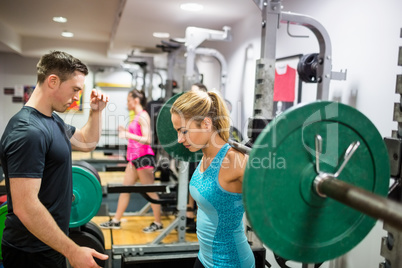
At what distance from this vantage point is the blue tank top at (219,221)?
127 centimetres

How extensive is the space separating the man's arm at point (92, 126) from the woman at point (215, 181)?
0.58 metres

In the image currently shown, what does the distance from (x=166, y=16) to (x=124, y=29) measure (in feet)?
3.60

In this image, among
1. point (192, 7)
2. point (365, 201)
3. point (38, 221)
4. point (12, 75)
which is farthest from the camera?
point (12, 75)

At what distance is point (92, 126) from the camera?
1850 millimetres

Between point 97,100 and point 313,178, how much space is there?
51.1 inches

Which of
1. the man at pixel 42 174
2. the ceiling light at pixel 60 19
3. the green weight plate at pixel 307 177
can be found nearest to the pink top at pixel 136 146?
the man at pixel 42 174

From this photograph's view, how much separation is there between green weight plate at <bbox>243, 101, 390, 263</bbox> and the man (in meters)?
0.75

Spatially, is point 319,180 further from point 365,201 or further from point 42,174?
point 42,174

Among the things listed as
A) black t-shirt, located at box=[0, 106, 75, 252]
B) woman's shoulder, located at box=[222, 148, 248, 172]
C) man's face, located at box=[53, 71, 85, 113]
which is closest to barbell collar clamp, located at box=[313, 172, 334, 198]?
woman's shoulder, located at box=[222, 148, 248, 172]

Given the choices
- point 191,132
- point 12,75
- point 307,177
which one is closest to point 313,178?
point 307,177

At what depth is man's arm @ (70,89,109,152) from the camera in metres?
1.79

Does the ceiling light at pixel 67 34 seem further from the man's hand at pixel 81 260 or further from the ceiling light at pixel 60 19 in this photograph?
the man's hand at pixel 81 260

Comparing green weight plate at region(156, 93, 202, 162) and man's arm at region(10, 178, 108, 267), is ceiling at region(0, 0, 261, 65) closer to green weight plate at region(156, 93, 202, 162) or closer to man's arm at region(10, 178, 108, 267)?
green weight plate at region(156, 93, 202, 162)

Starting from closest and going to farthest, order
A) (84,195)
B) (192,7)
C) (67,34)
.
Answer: (84,195) → (192,7) → (67,34)
